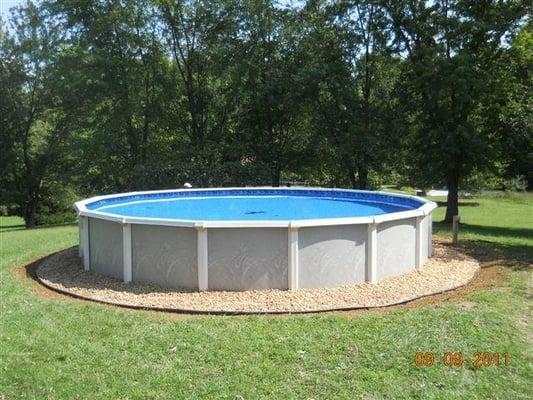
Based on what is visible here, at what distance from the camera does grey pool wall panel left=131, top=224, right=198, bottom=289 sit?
7809 mm

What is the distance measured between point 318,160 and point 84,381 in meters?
19.3

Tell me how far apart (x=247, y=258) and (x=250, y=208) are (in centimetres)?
700

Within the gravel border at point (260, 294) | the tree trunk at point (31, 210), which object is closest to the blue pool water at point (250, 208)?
the gravel border at point (260, 294)

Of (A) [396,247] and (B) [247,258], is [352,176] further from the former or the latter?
(B) [247,258]

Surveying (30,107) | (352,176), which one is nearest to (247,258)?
(352,176)

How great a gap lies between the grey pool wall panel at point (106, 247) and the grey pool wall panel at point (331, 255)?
308 cm

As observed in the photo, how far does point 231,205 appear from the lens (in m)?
15.2

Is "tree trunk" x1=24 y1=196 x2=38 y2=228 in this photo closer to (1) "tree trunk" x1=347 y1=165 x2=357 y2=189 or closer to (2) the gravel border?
(1) "tree trunk" x1=347 y1=165 x2=357 y2=189

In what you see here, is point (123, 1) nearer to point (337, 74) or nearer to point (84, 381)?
point (337, 74)

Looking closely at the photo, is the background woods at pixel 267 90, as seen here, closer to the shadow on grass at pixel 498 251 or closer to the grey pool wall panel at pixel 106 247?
the shadow on grass at pixel 498 251

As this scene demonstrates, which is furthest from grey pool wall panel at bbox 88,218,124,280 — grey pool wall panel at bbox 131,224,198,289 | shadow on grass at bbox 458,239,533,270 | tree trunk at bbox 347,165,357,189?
tree trunk at bbox 347,165,357,189

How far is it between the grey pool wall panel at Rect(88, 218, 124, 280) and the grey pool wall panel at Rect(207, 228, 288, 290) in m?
1.81

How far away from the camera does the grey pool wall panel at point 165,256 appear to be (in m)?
7.81

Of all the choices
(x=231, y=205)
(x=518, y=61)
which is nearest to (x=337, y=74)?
(x=518, y=61)
